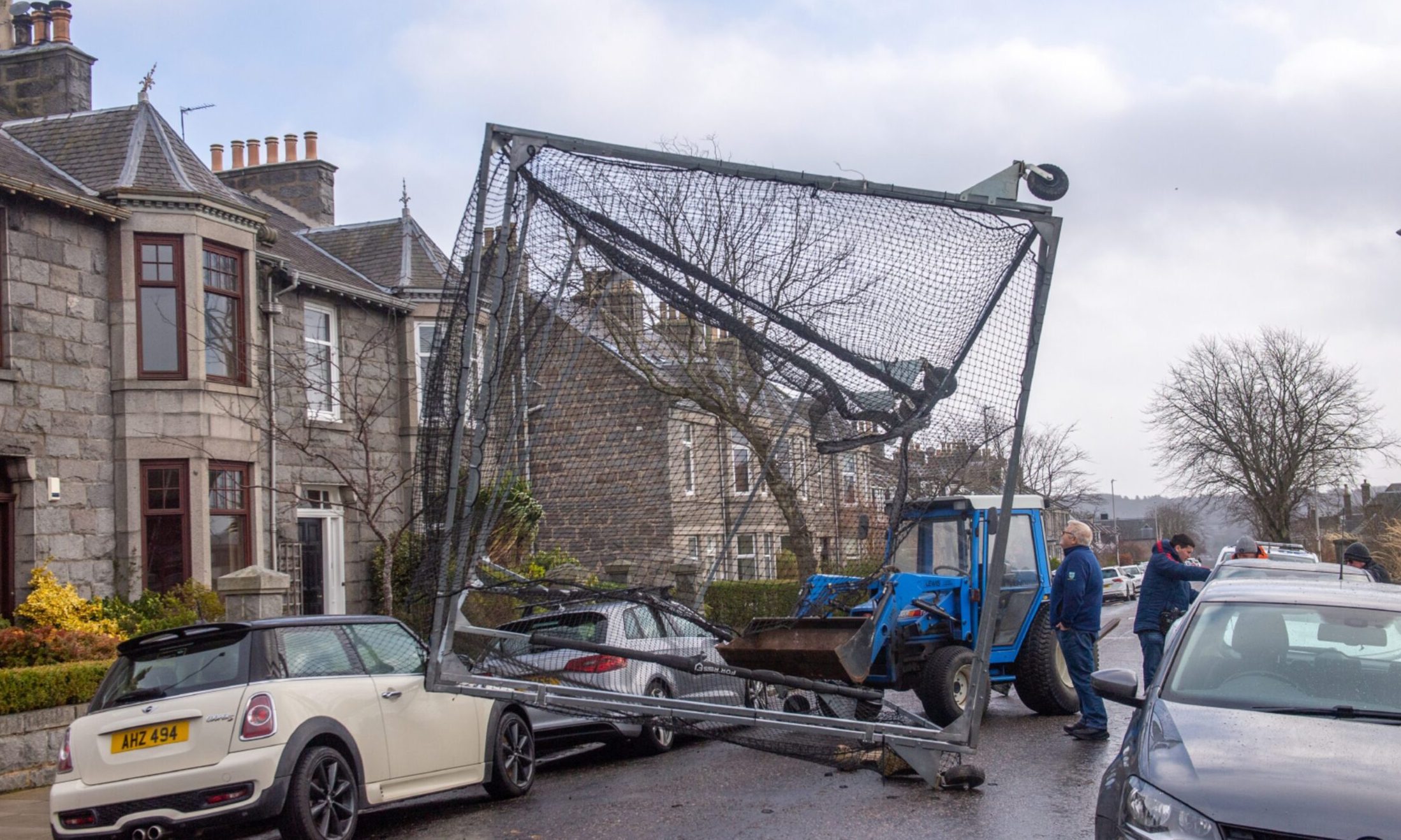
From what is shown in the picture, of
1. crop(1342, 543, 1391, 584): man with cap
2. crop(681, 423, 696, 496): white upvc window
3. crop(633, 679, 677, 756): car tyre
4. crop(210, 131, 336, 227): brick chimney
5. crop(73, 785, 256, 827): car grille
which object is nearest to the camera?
crop(73, 785, 256, 827): car grille

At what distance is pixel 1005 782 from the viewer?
9.09 meters

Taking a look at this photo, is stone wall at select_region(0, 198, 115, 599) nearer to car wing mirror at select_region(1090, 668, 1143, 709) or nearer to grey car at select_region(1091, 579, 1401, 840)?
car wing mirror at select_region(1090, 668, 1143, 709)

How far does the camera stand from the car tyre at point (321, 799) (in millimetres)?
7652

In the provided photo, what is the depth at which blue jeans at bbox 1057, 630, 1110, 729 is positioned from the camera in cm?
1080

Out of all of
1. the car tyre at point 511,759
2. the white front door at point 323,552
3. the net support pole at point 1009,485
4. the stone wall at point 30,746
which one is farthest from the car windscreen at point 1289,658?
the white front door at point 323,552

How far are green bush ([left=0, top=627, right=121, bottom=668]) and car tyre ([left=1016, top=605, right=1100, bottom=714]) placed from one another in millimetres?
9414

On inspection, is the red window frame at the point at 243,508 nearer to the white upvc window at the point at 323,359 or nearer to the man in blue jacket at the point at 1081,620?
the white upvc window at the point at 323,359

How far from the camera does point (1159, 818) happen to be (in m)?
4.84

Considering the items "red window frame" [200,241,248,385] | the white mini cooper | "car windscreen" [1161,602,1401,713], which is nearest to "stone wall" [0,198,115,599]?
"red window frame" [200,241,248,385]

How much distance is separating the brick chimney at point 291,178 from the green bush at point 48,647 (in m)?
14.2

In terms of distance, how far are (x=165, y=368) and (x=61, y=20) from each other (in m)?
6.75

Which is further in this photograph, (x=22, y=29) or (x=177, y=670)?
(x=22, y=29)

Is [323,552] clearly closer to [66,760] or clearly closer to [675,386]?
[66,760]

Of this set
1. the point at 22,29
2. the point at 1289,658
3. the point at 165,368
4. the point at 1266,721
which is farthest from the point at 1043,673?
the point at 22,29
